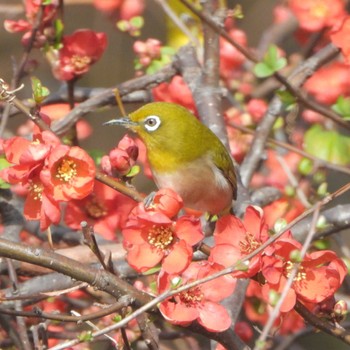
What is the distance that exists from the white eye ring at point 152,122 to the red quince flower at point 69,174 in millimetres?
692

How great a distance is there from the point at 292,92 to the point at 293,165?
106 cm

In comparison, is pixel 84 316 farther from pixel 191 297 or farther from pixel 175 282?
pixel 191 297

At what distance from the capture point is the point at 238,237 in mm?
1818

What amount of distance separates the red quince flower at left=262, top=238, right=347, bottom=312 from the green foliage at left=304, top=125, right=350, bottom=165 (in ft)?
4.38

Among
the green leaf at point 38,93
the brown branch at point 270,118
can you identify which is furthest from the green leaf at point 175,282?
the brown branch at point 270,118

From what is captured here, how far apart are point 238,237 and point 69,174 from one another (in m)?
0.39

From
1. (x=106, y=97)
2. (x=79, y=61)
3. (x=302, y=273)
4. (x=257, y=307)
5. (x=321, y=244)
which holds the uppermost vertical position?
(x=302, y=273)

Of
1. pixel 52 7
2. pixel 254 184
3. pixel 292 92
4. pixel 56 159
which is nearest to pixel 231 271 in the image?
pixel 56 159

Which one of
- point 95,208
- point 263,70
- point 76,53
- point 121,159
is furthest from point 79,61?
point 121,159

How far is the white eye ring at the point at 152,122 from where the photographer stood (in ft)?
8.36

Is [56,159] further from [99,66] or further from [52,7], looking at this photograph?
[99,66]

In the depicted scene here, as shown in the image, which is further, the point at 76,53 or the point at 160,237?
the point at 76,53

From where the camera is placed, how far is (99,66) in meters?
6.43

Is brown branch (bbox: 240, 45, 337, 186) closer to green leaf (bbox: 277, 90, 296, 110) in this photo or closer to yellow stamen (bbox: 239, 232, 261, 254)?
green leaf (bbox: 277, 90, 296, 110)
